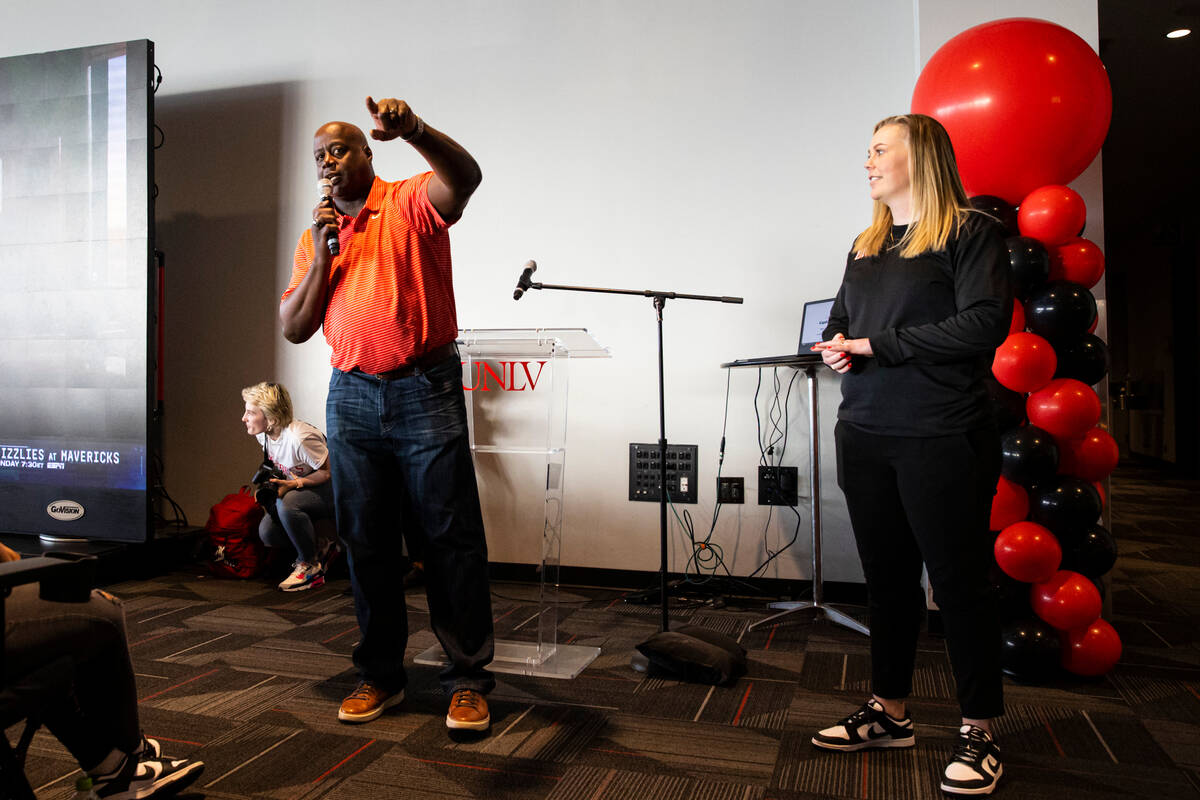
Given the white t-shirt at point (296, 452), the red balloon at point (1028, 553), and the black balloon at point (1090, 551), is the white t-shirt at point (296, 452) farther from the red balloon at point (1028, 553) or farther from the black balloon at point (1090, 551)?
the black balloon at point (1090, 551)

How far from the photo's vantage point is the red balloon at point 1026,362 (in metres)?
2.19

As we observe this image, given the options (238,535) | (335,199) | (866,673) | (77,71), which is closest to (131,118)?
(77,71)

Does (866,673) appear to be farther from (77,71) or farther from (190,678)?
(77,71)

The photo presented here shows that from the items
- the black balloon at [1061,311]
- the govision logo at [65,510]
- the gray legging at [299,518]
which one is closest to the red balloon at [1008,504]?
the black balloon at [1061,311]

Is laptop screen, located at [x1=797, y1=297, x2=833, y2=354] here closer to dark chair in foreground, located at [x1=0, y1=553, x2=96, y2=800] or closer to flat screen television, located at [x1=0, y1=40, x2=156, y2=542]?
dark chair in foreground, located at [x1=0, y1=553, x2=96, y2=800]

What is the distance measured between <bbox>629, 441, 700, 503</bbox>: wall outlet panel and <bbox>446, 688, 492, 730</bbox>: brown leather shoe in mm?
1606

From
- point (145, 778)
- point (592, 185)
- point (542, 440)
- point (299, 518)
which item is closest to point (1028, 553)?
point (542, 440)

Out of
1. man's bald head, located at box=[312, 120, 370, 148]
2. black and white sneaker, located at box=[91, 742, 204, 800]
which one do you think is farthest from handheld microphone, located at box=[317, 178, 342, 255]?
black and white sneaker, located at box=[91, 742, 204, 800]

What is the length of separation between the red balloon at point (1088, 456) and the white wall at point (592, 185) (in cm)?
99

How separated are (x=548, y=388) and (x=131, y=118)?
246cm

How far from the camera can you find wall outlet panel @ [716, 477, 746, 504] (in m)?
3.32

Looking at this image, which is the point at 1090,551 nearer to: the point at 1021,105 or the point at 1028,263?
the point at 1028,263

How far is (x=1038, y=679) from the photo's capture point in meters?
2.21

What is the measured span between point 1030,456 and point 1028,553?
10.3 inches
